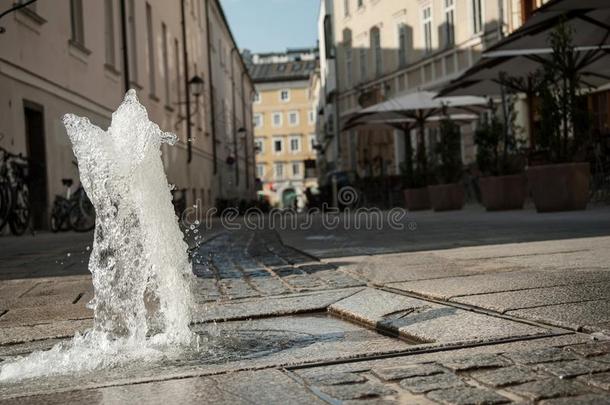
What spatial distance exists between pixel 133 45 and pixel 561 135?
13227 mm

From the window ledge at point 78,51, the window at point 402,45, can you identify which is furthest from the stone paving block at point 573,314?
the window at point 402,45

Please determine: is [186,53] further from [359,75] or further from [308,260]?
[308,260]

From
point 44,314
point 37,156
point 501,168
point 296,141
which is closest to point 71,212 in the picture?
point 37,156

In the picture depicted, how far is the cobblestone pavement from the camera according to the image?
224 centimetres

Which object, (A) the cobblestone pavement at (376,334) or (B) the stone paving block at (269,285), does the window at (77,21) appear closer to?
(A) the cobblestone pavement at (376,334)

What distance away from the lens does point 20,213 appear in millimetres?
12758

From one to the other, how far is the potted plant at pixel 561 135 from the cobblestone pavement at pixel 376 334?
18.1 ft

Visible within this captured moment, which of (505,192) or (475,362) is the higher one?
(505,192)

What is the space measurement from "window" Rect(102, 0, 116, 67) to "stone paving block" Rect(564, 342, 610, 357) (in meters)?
17.5

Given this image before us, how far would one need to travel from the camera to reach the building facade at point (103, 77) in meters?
13.1

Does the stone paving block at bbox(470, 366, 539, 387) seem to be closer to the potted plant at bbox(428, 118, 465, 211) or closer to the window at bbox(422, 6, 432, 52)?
the potted plant at bbox(428, 118, 465, 211)

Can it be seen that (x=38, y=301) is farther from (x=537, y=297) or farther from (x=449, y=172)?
(x=449, y=172)

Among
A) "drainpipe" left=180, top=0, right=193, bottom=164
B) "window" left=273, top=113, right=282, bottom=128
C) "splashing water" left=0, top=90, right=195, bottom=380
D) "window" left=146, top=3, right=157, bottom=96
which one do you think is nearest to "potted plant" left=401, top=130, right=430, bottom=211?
"window" left=146, top=3, right=157, bottom=96

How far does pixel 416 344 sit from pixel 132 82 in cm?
1879
